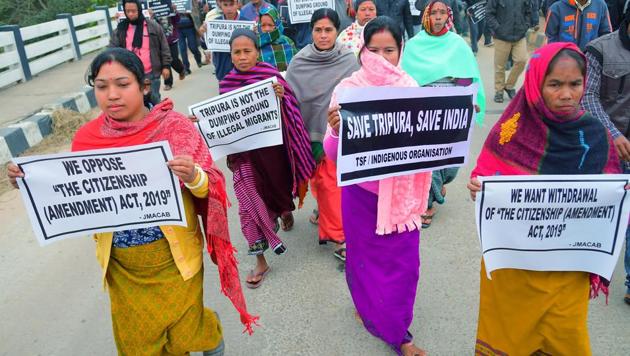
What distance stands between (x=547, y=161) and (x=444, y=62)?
2156mm

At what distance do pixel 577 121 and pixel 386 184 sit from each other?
88 centimetres

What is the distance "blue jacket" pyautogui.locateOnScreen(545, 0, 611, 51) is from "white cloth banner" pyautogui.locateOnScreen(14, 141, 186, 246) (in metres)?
5.61

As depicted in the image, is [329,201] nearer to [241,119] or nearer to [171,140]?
[241,119]

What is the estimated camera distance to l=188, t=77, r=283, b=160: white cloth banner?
3334 millimetres

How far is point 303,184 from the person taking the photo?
12.8 ft

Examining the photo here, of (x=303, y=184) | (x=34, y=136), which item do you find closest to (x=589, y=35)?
(x=303, y=184)

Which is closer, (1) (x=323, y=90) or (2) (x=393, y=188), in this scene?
(2) (x=393, y=188)

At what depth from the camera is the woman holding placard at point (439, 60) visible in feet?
13.6

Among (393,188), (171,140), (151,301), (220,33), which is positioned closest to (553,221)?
(393,188)

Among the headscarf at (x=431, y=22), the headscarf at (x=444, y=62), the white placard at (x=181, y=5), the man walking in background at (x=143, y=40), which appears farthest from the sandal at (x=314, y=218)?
the white placard at (x=181, y=5)

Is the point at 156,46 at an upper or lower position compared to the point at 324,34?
lower

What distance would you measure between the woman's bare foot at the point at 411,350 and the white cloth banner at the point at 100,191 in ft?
4.62

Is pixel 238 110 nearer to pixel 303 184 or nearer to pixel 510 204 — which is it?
pixel 303 184

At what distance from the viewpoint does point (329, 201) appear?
3.85 m
